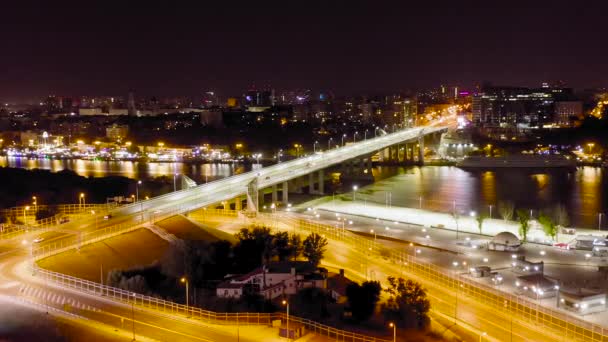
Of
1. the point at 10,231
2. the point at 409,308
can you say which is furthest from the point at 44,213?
the point at 409,308

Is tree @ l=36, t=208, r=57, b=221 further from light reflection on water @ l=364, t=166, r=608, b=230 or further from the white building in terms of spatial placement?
light reflection on water @ l=364, t=166, r=608, b=230

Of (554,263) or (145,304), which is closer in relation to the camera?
(145,304)

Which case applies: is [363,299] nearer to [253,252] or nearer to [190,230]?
[253,252]

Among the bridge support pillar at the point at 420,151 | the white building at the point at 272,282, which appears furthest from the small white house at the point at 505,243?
the bridge support pillar at the point at 420,151

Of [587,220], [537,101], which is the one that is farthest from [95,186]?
[537,101]

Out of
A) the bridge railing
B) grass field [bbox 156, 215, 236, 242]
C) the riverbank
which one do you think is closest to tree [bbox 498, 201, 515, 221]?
the riverbank

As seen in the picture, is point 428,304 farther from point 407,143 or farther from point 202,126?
point 202,126
